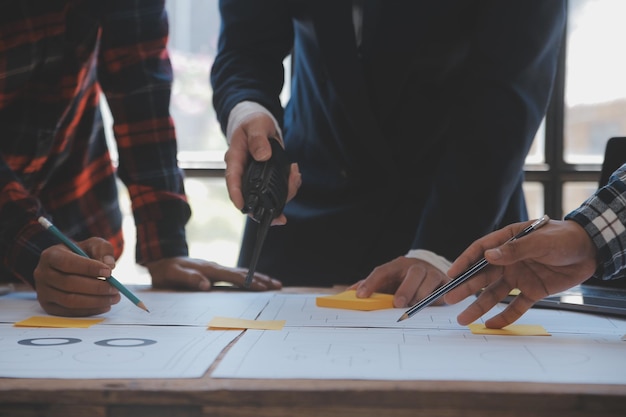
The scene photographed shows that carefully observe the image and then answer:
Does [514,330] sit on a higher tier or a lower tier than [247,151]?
lower

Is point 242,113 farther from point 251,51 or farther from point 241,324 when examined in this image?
point 241,324

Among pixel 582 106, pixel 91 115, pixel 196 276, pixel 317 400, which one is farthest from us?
pixel 582 106

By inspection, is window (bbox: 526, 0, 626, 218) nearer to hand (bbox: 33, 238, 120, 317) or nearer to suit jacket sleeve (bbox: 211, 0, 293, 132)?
suit jacket sleeve (bbox: 211, 0, 293, 132)

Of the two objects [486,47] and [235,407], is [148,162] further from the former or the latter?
[235,407]

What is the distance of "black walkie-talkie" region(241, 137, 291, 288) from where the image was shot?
4.02 ft

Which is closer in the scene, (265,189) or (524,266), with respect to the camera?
(524,266)

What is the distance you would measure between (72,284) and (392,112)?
0.76 meters

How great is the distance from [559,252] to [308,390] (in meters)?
0.40

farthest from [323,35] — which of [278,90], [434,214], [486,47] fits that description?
[434,214]

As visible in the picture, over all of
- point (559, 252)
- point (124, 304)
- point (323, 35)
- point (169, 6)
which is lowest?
point (124, 304)

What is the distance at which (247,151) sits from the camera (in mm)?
1301

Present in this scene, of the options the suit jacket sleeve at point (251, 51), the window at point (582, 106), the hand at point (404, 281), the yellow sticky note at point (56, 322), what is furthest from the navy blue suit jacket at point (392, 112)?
the window at point (582, 106)

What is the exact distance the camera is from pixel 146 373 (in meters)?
0.69

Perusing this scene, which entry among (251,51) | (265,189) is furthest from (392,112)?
(265,189)
